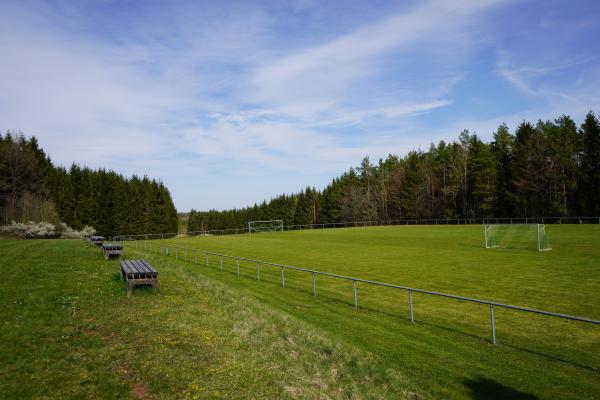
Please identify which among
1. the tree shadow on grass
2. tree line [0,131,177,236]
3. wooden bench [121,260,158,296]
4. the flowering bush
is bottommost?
the tree shadow on grass

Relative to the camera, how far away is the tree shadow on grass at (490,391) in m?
7.57

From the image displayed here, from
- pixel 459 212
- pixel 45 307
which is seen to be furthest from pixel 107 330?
pixel 459 212

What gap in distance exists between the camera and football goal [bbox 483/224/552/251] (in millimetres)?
→ 33569

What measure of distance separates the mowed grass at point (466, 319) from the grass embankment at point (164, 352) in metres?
1.31

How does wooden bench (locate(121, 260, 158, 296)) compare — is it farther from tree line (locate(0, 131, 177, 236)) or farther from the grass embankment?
tree line (locate(0, 131, 177, 236))

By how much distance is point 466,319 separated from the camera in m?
13.1

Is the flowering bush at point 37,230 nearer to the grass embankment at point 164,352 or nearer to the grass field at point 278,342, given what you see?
the grass field at point 278,342

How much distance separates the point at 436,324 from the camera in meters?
12.6

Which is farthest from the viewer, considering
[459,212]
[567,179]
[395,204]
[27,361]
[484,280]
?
[395,204]

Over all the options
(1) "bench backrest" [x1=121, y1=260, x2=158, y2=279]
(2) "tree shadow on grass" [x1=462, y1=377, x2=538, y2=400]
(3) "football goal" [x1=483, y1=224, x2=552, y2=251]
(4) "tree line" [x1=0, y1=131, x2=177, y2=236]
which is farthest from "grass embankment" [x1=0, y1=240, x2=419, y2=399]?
(4) "tree line" [x1=0, y1=131, x2=177, y2=236]

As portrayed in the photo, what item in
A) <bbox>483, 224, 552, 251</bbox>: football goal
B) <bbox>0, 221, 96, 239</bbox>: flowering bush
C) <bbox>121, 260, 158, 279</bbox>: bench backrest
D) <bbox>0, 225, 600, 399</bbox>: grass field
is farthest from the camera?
<bbox>0, 221, 96, 239</bbox>: flowering bush

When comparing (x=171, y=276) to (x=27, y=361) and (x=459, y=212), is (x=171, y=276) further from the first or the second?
(x=459, y=212)

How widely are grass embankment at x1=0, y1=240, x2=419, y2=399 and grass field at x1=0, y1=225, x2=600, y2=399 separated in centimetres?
3

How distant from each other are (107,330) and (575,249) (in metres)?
32.4
